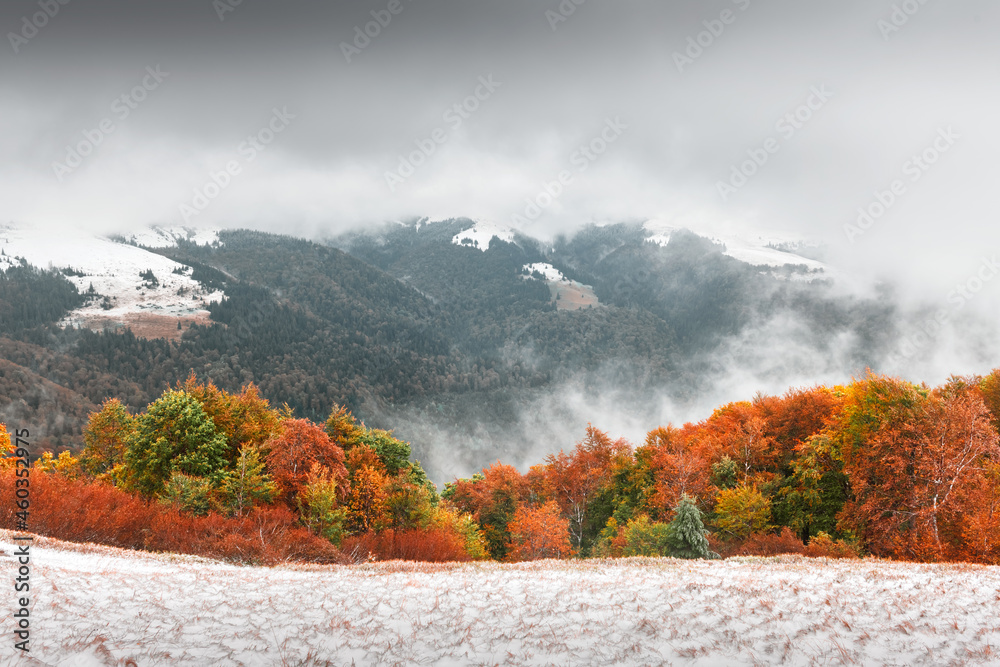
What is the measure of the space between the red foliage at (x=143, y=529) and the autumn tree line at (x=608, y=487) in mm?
83

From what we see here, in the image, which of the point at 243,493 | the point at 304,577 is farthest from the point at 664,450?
the point at 304,577

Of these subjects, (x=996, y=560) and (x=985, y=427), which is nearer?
(x=996, y=560)

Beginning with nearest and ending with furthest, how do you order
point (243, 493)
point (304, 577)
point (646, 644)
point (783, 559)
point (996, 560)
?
point (646, 644), point (304, 577), point (783, 559), point (996, 560), point (243, 493)

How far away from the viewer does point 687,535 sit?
2703cm

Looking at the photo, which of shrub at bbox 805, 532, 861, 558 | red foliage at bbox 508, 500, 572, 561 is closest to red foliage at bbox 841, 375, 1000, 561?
shrub at bbox 805, 532, 861, 558

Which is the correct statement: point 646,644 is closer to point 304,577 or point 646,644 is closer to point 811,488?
point 304,577

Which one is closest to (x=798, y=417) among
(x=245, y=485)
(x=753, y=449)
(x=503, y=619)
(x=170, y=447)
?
(x=753, y=449)

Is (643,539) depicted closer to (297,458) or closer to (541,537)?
(541,537)

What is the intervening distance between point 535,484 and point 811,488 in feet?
114

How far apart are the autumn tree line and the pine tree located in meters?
0.09

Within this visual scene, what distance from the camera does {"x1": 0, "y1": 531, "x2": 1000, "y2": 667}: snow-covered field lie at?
24.9ft

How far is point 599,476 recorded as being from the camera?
53844mm

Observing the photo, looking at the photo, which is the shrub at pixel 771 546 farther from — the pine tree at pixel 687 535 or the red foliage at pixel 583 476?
the red foliage at pixel 583 476

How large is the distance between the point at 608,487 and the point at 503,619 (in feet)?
155
